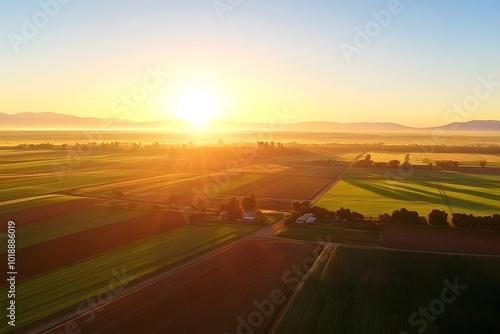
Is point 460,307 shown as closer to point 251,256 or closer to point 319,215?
point 251,256

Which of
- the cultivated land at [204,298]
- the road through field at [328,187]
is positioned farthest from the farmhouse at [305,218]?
the road through field at [328,187]

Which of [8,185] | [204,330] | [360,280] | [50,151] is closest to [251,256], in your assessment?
[360,280]

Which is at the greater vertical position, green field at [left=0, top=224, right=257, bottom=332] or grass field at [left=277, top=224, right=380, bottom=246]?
green field at [left=0, top=224, right=257, bottom=332]

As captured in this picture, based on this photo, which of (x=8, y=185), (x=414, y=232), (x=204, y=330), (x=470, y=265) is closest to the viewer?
(x=204, y=330)

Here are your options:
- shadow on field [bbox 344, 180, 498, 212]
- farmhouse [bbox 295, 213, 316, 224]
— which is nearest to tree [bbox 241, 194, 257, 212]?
farmhouse [bbox 295, 213, 316, 224]

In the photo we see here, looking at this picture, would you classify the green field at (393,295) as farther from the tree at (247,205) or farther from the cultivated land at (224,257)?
the tree at (247,205)

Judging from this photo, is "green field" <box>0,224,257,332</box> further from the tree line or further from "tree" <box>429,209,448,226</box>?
"tree" <box>429,209,448,226</box>

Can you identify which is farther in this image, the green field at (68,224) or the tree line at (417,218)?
the tree line at (417,218)
